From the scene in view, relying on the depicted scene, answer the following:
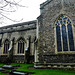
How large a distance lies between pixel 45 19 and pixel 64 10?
8.94 ft

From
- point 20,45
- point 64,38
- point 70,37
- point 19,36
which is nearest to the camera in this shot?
point 70,37

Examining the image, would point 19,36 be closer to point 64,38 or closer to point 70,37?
point 64,38

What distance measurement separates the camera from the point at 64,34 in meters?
9.98

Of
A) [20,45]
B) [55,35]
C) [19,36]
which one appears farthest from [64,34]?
[19,36]

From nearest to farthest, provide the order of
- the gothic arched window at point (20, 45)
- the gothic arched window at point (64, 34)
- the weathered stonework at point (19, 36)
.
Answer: the gothic arched window at point (64, 34)
the weathered stonework at point (19, 36)
the gothic arched window at point (20, 45)

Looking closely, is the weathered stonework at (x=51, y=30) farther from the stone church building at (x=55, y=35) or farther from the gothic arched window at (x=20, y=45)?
the gothic arched window at (x=20, y=45)

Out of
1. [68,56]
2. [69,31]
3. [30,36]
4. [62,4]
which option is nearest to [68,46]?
[68,56]

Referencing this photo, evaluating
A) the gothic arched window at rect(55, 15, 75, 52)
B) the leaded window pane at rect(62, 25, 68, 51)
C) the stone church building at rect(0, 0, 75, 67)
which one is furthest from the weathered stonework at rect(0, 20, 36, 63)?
the leaded window pane at rect(62, 25, 68, 51)

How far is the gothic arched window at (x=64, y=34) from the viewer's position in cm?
949

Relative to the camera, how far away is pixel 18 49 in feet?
56.4

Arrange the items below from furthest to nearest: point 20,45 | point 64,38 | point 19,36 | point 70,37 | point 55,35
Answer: point 19,36
point 20,45
point 55,35
point 64,38
point 70,37

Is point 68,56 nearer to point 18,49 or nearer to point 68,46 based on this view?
point 68,46

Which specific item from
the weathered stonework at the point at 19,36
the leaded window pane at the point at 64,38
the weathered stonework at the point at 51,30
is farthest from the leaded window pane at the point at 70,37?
the weathered stonework at the point at 19,36

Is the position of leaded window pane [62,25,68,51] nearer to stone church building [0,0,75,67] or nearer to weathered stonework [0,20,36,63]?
stone church building [0,0,75,67]
